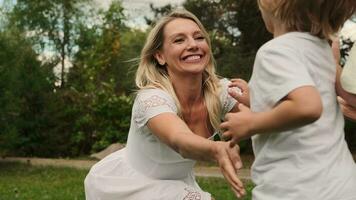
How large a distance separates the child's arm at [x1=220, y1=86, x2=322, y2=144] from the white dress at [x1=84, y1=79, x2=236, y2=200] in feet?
3.26

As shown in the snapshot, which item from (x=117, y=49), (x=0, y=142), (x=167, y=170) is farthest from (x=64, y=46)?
(x=167, y=170)

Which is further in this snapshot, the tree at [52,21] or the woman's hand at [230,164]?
the tree at [52,21]

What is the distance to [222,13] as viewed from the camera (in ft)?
53.6

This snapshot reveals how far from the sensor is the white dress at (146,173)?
315cm

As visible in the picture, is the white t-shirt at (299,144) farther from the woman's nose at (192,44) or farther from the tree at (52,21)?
the tree at (52,21)

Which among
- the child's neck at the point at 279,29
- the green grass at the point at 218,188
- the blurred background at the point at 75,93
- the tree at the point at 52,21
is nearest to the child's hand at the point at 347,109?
the child's neck at the point at 279,29

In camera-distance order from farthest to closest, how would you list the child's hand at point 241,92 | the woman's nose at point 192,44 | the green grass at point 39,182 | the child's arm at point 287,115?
the green grass at point 39,182 < the woman's nose at point 192,44 < the child's hand at point 241,92 < the child's arm at point 287,115

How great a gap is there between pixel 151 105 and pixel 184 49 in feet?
1.37

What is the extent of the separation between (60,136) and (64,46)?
42.8 ft

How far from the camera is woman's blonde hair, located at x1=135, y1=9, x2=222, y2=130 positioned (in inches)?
124

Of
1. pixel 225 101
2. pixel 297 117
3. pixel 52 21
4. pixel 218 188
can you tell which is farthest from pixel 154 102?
pixel 52 21

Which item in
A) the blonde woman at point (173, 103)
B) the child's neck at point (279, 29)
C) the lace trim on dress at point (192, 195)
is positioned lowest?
the lace trim on dress at point (192, 195)

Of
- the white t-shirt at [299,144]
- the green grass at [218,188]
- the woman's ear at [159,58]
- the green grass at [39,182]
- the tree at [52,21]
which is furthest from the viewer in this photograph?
the tree at [52,21]

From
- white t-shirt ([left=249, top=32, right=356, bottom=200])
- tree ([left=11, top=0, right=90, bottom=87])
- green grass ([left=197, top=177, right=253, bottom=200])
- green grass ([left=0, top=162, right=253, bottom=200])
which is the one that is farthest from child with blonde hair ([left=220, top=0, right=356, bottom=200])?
tree ([left=11, top=0, right=90, bottom=87])
